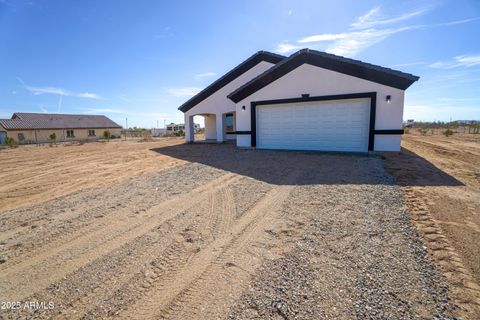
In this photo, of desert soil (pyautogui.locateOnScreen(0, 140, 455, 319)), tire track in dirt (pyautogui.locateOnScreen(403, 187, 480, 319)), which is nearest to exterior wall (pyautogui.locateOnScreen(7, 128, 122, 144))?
desert soil (pyautogui.locateOnScreen(0, 140, 455, 319))

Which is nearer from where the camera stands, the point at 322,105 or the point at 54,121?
the point at 322,105

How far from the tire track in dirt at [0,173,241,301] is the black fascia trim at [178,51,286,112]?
1423 cm

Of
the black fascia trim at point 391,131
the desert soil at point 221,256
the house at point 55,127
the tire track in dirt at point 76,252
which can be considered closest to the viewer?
the desert soil at point 221,256

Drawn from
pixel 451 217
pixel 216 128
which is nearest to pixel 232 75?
pixel 216 128

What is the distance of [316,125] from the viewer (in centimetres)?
1123

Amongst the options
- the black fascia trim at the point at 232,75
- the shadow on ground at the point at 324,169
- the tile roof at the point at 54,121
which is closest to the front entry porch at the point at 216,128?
the black fascia trim at the point at 232,75

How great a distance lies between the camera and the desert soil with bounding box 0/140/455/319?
7.02ft

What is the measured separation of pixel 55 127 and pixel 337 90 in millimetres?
41681

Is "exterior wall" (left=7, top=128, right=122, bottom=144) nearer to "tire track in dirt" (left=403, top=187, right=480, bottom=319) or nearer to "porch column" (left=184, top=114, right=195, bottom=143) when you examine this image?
"porch column" (left=184, top=114, right=195, bottom=143)

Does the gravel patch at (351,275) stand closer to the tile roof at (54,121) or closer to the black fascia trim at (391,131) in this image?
→ the black fascia trim at (391,131)

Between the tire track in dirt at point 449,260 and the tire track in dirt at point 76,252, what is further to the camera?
the tire track in dirt at point 76,252

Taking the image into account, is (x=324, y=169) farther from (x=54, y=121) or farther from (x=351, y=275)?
(x=54, y=121)

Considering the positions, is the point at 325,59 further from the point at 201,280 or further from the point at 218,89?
the point at 201,280

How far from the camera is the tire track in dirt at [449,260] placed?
6.89 feet
